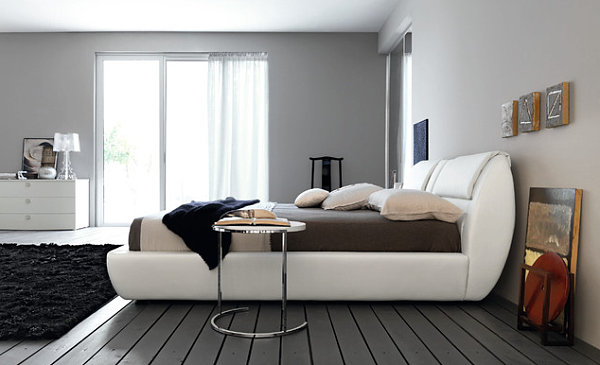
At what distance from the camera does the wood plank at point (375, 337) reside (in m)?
2.09

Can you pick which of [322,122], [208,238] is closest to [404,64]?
[322,122]

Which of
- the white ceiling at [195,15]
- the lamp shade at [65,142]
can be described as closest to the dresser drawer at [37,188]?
the lamp shade at [65,142]

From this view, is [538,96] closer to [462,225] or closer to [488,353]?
[462,225]

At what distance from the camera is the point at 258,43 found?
7055 millimetres

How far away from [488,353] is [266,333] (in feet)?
3.12

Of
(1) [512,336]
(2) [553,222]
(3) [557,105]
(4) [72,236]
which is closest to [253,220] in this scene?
(1) [512,336]

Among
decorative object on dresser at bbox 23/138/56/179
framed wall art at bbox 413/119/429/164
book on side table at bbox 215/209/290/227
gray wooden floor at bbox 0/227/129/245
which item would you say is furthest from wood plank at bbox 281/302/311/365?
decorative object on dresser at bbox 23/138/56/179

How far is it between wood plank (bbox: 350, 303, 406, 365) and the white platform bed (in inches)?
4.3

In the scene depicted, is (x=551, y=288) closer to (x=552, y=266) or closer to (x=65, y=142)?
(x=552, y=266)

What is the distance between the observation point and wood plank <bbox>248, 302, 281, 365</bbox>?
6.80 ft

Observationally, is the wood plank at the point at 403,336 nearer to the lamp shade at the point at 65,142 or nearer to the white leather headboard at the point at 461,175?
the white leather headboard at the point at 461,175

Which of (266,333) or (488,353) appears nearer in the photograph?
(488,353)

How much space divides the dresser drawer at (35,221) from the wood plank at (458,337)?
5171mm

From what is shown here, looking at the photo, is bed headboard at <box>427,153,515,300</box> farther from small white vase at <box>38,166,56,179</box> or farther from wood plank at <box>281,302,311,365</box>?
small white vase at <box>38,166,56,179</box>
